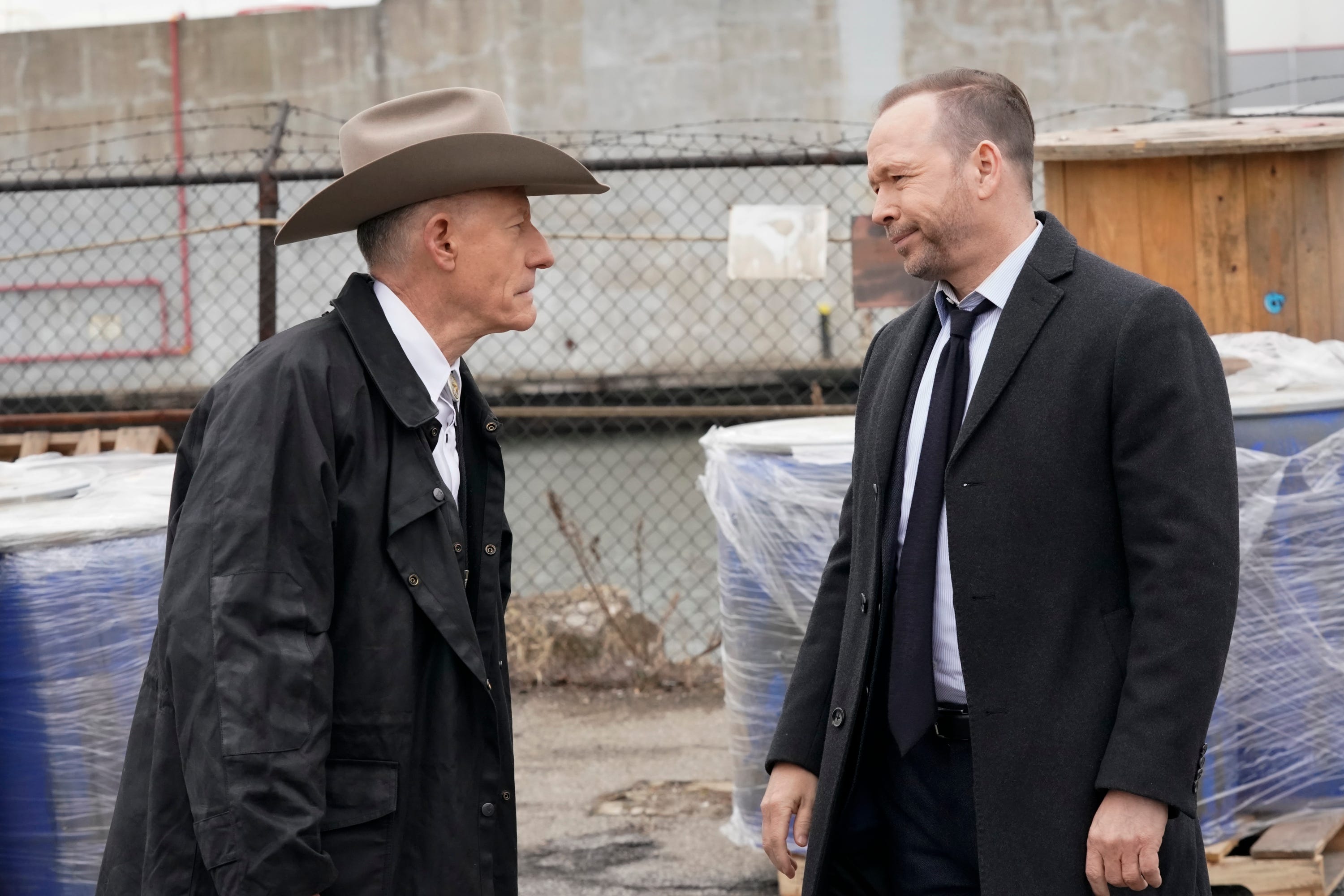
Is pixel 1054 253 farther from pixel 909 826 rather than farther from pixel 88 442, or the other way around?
pixel 88 442

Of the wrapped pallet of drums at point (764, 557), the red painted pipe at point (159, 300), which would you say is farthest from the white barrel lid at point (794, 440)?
the red painted pipe at point (159, 300)

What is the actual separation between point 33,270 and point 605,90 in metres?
5.01

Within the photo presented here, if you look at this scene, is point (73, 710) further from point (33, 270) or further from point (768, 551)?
point (33, 270)

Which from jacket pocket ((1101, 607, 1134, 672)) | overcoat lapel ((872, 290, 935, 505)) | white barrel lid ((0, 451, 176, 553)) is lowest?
jacket pocket ((1101, 607, 1134, 672))

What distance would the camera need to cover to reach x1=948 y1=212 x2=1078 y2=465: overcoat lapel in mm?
1979

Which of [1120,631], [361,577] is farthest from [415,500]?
[1120,631]

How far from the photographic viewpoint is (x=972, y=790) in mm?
2025

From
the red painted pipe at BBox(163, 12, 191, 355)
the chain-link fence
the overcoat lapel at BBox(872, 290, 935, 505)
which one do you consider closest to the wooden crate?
the overcoat lapel at BBox(872, 290, 935, 505)

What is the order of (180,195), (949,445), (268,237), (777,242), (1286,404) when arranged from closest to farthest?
(949,445), (1286,404), (777,242), (268,237), (180,195)

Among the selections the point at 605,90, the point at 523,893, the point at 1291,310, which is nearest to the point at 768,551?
the point at 523,893

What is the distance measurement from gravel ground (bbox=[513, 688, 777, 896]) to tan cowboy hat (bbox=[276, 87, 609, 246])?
7.87 ft

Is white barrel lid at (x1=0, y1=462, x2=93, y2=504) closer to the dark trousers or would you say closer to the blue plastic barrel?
the blue plastic barrel

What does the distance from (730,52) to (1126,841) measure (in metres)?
9.77

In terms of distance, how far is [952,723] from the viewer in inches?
80.8
